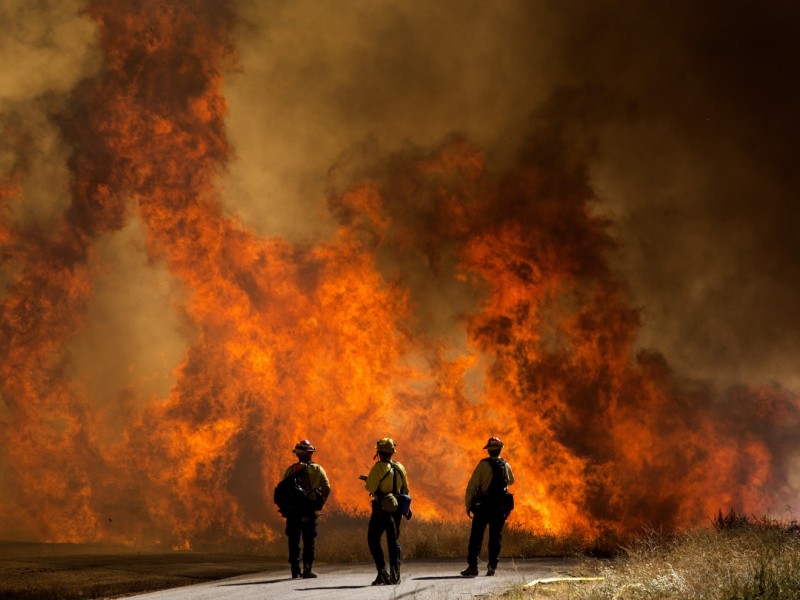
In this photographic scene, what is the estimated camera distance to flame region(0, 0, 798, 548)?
3266 cm

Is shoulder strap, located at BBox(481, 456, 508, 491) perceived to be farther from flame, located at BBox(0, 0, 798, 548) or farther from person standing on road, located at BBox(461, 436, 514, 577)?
flame, located at BBox(0, 0, 798, 548)

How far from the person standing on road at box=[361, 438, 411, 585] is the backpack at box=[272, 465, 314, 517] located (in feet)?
6.73

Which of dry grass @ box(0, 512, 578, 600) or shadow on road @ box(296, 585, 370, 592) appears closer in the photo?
shadow on road @ box(296, 585, 370, 592)

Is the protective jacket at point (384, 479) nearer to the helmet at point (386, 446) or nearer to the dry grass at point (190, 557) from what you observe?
the helmet at point (386, 446)

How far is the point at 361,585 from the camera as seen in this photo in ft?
52.2

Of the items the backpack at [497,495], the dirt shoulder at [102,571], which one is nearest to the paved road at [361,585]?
→ the backpack at [497,495]

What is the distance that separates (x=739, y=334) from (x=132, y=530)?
25.2 meters

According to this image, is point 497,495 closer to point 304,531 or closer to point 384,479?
point 384,479

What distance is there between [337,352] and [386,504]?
19.3 m

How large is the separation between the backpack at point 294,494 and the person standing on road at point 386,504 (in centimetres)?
205

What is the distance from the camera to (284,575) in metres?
18.7

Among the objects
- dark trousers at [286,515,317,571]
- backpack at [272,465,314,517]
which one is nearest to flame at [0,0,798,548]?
dark trousers at [286,515,317,571]

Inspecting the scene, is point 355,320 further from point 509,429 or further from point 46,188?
point 46,188

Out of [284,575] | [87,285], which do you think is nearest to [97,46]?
[87,285]
